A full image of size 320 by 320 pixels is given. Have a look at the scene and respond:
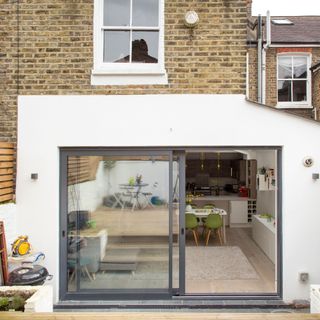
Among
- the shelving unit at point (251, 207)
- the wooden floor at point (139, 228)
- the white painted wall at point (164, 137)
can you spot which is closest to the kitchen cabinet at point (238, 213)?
the shelving unit at point (251, 207)

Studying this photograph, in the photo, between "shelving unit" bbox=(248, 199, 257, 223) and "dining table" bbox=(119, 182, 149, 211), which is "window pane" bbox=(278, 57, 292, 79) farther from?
"dining table" bbox=(119, 182, 149, 211)

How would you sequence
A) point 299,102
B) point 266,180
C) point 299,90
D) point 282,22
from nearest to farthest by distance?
A: 1. point 266,180
2. point 299,102
3. point 299,90
4. point 282,22

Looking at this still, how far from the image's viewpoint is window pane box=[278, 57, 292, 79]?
47.1 ft

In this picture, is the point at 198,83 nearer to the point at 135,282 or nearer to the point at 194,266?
the point at 135,282

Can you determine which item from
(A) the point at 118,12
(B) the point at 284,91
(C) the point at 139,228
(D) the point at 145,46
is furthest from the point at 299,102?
(C) the point at 139,228

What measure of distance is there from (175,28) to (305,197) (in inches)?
145

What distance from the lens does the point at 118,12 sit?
6.54m

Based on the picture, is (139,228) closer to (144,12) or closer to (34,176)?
(34,176)

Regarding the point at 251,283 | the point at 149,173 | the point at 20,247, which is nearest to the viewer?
the point at 20,247

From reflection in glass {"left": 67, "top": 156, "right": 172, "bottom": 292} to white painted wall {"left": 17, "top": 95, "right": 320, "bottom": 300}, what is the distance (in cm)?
34

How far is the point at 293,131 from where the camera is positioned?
627 cm

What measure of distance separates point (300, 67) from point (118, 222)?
36.5 ft

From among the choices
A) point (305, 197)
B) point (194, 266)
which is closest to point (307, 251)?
point (305, 197)

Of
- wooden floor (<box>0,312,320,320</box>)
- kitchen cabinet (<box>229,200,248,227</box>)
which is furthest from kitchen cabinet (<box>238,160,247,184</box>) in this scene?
wooden floor (<box>0,312,320,320</box>)
